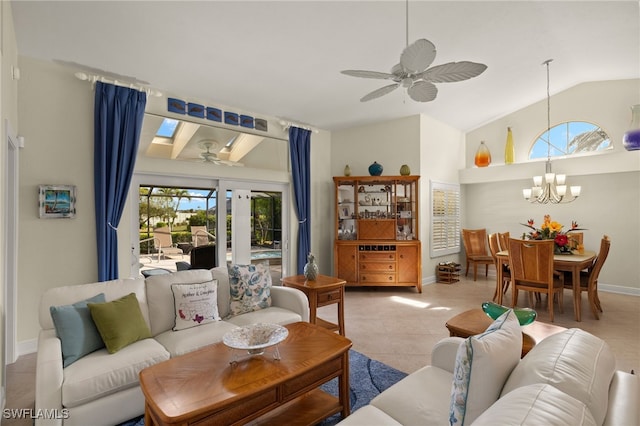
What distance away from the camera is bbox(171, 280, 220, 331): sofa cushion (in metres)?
2.57

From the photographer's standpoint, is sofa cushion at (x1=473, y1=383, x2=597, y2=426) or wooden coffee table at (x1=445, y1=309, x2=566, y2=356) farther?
wooden coffee table at (x1=445, y1=309, x2=566, y2=356)

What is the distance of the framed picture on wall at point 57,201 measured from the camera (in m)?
3.16

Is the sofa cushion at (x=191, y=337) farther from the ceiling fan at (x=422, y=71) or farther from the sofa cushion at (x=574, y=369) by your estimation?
the ceiling fan at (x=422, y=71)

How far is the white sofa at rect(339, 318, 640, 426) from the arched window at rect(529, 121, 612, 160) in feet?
19.0

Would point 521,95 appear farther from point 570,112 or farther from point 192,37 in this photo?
point 192,37

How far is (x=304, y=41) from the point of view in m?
3.25

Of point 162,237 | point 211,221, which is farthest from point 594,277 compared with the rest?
point 162,237

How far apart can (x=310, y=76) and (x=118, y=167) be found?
2471mm

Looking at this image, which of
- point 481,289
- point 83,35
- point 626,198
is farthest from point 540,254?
point 83,35

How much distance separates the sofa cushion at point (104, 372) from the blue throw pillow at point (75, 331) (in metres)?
0.05

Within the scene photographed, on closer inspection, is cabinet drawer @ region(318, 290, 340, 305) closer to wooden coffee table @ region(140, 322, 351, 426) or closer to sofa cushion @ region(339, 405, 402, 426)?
wooden coffee table @ region(140, 322, 351, 426)

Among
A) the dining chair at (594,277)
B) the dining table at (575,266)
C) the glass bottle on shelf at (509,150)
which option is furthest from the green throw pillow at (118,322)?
the glass bottle on shelf at (509,150)

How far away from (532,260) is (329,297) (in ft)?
8.78

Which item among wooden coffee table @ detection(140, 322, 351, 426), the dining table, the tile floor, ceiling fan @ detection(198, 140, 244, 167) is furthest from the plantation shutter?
wooden coffee table @ detection(140, 322, 351, 426)
